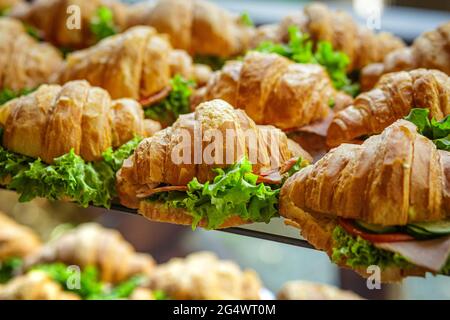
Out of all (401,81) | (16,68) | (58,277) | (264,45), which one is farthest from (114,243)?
(401,81)

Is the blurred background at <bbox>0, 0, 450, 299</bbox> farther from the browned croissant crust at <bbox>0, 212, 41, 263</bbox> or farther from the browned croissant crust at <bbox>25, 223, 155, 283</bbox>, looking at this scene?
the browned croissant crust at <bbox>25, 223, 155, 283</bbox>

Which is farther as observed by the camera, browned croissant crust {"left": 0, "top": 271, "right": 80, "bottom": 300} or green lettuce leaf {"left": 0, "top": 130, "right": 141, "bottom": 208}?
browned croissant crust {"left": 0, "top": 271, "right": 80, "bottom": 300}

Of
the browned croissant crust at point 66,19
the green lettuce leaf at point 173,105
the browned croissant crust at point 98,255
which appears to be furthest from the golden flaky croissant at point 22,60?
the browned croissant crust at point 98,255

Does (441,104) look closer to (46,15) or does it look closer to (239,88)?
(239,88)

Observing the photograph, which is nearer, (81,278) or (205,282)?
(205,282)

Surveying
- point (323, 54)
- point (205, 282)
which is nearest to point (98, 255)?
point (205, 282)

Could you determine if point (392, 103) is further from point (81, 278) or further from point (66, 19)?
point (66, 19)

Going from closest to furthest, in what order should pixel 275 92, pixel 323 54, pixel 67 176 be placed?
pixel 67 176, pixel 275 92, pixel 323 54

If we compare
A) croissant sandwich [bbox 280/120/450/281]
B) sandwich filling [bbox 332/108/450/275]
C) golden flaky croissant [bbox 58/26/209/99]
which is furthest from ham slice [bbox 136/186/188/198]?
golden flaky croissant [bbox 58/26/209/99]
